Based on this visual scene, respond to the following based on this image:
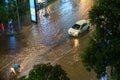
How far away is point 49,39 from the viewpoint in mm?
34562

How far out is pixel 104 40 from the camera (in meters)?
15.1

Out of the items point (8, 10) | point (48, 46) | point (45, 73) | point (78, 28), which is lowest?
point (48, 46)

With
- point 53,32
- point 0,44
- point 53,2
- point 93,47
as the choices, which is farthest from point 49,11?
point 93,47

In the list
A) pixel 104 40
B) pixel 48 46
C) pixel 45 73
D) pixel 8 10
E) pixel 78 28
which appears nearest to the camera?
pixel 45 73

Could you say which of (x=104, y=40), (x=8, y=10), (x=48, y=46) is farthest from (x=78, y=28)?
(x=104, y=40)

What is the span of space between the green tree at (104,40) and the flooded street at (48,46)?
11210mm

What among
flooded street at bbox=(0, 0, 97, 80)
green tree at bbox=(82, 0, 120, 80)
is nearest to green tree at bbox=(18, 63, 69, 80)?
green tree at bbox=(82, 0, 120, 80)

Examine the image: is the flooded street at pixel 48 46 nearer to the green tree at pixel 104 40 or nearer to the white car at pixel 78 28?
the white car at pixel 78 28

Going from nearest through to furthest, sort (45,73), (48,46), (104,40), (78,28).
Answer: (45,73) → (104,40) → (48,46) → (78,28)

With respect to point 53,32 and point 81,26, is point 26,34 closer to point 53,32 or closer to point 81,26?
point 53,32

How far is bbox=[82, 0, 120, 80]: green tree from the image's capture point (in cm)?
1420

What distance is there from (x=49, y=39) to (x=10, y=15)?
524 centimetres

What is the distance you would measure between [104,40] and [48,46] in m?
18.0

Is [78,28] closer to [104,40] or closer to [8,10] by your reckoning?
[8,10]
